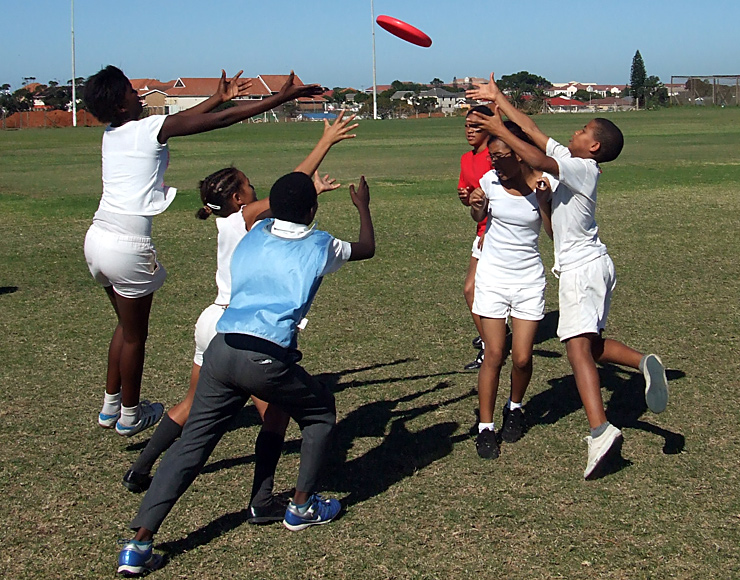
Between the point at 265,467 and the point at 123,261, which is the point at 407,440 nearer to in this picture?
the point at 265,467

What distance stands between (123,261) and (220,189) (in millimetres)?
756

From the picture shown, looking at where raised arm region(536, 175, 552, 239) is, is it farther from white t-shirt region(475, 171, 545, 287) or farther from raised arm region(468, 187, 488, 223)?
raised arm region(468, 187, 488, 223)

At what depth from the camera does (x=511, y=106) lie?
4949mm

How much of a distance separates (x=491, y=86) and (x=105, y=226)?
2.34m

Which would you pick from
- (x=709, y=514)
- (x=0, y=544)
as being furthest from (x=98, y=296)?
(x=709, y=514)

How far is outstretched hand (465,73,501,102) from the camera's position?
5.00 metres

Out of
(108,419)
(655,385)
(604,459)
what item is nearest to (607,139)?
(655,385)

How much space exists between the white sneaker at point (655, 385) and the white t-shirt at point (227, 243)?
2431mm

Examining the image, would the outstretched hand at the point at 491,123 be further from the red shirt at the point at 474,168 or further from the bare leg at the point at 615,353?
the red shirt at the point at 474,168

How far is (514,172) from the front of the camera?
5.52m

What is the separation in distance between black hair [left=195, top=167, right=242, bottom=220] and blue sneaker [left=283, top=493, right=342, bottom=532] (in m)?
1.62

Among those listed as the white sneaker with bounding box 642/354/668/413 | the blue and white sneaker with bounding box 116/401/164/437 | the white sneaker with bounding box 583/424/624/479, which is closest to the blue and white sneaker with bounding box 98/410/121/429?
the blue and white sneaker with bounding box 116/401/164/437

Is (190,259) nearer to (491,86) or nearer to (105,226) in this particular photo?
(105,226)

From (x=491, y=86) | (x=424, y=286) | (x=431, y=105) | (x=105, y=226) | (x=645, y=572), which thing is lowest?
(x=645, y=572)
